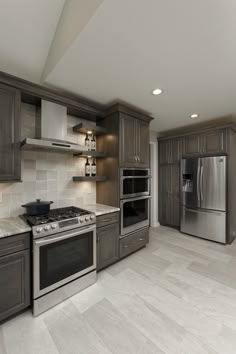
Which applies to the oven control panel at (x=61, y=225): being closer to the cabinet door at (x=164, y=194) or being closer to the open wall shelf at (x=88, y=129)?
the open wall shelf at (x=88, y=129)

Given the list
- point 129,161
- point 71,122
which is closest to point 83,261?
point 129,161

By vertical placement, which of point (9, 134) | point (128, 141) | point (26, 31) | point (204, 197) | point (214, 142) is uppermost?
point (26, 31)

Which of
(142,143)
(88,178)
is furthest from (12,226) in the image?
(142,143)

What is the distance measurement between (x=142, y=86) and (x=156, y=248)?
278 centimetres

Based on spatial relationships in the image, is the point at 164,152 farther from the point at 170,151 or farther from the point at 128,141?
the point at 128,141

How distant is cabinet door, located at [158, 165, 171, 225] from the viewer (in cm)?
424

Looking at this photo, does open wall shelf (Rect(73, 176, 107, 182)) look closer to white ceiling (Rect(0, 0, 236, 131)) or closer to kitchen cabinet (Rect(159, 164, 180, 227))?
white ceiling (Rect(0, 0, 236, 131))

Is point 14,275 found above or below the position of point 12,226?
below

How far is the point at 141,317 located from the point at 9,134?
238 cm

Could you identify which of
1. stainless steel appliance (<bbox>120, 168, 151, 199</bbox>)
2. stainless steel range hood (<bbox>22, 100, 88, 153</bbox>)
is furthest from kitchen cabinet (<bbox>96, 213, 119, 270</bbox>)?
stainless steel range hood (<bbox>22, 100, 88, 153</bbox>)

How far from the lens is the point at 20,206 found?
84.8 inches

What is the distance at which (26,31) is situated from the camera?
1.62 meters

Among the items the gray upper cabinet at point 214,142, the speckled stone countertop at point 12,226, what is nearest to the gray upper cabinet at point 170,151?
the gray upper cabinet at point 214,142

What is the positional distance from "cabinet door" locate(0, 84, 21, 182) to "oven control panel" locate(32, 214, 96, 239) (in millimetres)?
665
